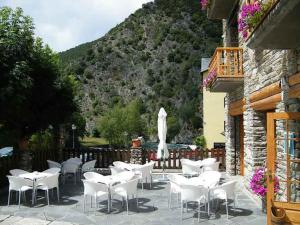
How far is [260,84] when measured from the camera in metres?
9.48

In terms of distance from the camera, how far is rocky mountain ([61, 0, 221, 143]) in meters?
61.7

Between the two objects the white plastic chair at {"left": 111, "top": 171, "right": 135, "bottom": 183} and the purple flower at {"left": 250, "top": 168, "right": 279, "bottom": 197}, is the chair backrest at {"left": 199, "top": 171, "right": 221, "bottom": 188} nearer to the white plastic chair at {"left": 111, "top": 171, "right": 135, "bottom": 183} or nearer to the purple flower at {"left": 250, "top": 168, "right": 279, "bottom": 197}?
the purple flower at {"left": 250, "top": 168, "right": 279, "bottom": 197}

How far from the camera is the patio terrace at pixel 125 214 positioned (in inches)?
328

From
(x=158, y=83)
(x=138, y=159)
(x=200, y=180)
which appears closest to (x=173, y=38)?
(x=158, y=83)

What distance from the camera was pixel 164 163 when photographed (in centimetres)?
1577

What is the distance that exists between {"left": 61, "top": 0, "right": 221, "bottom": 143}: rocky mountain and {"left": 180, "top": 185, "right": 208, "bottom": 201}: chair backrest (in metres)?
46.1

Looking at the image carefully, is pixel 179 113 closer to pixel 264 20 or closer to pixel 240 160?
pixel 240 160

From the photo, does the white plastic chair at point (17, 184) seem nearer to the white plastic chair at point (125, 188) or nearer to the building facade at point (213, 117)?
the white plastic chair at point (125, 188)

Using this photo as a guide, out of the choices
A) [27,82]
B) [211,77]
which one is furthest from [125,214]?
[211,77]

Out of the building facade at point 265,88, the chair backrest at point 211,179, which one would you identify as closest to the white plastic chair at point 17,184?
the chair backrest at point 211,179

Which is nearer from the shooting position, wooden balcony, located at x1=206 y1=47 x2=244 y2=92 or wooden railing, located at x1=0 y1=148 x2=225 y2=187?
wooden balcony, located at x1=206 y1=47 x2=244 y2=92

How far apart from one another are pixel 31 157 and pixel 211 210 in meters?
7.31

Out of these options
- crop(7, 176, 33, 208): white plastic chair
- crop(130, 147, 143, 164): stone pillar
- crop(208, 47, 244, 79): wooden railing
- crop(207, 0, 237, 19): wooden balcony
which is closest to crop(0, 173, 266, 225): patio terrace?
crop(7, 176, 33, 208): white plastic chair

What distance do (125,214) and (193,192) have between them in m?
1.70
